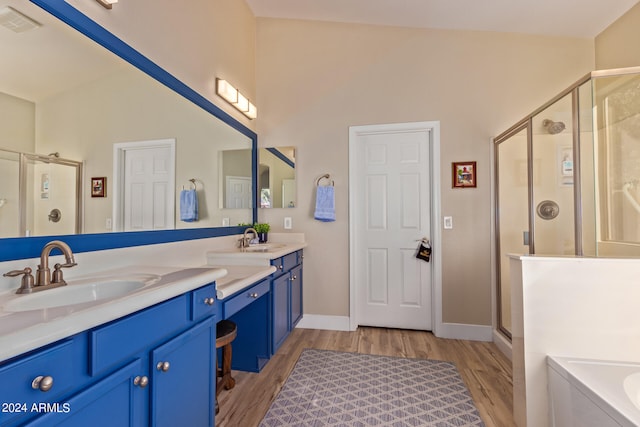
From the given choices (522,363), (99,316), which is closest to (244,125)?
(99,316)

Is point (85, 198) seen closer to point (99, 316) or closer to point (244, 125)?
point (99, 316)

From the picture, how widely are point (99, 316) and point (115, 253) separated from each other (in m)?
0.85

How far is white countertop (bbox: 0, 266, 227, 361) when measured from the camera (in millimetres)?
576

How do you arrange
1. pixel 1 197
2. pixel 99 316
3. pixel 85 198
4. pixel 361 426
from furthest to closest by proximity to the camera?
1. pixel 361 426
2. pixel 85 198
3. pixel 1 197
4. pixel 99 316

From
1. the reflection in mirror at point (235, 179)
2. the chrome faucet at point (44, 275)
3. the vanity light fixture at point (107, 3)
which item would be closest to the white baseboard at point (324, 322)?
the reflection in mirror at point (235, 179)

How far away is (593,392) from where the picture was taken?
1.13 meters

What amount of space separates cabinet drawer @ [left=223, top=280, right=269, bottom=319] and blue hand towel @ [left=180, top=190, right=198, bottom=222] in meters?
0.68

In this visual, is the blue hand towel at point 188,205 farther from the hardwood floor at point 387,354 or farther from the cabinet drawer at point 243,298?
the hardwood floor at point 387,354

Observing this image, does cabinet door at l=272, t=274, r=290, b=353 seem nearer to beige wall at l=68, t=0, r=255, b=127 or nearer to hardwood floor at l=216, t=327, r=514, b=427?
hardwood floor at l=216, t=327, r=514, b=427

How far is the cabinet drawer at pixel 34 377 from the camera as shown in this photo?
0.57m

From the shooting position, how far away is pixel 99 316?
741 millimetres

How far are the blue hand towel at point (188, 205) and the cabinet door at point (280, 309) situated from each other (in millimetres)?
760

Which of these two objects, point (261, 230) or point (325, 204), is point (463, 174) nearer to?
point (325, 204)

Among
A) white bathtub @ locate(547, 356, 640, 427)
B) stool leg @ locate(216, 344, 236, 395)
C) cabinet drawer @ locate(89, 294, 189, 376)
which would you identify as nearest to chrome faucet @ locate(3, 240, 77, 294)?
cabinet drawer @ locate(89, 294, 189, 376)
